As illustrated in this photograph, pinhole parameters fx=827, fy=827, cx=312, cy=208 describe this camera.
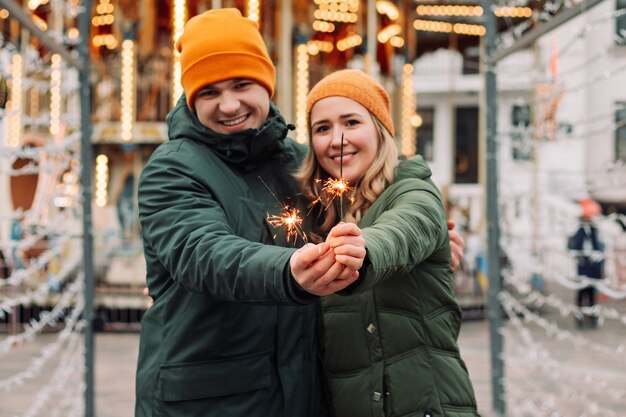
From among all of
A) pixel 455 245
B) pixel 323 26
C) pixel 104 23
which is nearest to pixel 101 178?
pixel 104 23

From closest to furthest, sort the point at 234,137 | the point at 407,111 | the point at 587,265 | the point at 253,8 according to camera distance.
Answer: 1. the point at 234,137
2. the point at 587,265
3. the point at 253,8
4. the point at 407,111

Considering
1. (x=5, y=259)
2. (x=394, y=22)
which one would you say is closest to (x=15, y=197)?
(x=5, y=259)

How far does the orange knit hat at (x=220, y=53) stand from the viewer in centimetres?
232

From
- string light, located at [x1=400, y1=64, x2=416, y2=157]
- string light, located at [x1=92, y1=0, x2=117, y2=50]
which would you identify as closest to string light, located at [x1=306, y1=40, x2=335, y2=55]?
string light, located at [x1=400, y1=64, x2=416, y2=157]

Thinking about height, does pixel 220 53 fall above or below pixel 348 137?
above

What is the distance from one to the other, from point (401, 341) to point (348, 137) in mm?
596

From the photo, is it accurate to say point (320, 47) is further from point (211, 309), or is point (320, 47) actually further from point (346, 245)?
point (346, 245)

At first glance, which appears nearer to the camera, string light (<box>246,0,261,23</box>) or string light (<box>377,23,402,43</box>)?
string light (<box>246,0,261,23</box>)

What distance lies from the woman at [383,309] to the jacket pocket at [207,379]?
256mm

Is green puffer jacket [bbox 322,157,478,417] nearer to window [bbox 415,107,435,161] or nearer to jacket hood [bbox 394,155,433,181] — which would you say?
jacket hood [bbox 394,155,433,181]

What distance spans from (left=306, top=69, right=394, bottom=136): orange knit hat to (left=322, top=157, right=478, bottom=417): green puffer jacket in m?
0.24

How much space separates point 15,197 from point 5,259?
2.11 m

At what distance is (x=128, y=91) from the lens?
42.0ft

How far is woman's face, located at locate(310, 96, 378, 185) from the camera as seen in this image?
238 centimetres
